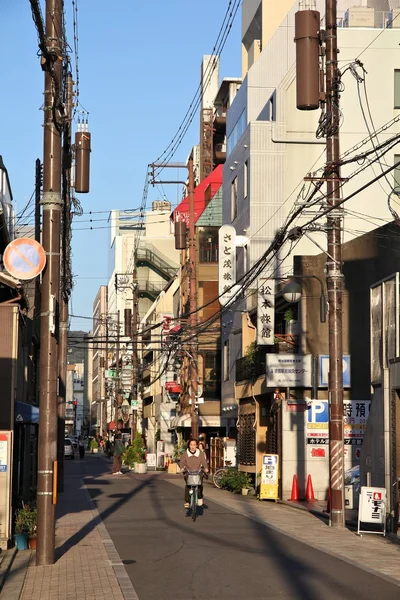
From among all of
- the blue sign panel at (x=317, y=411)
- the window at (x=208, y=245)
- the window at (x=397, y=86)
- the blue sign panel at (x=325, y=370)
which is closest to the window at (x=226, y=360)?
the window at (x=208, y=245)

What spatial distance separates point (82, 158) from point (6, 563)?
12.6 meters

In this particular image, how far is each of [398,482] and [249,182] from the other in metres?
24.5

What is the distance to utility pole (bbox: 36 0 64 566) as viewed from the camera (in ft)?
47.2

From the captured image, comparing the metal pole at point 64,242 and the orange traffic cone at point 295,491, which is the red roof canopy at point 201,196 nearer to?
the metal pole at point 64,242

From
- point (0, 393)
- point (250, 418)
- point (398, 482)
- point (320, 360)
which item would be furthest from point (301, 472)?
point (0, 393)

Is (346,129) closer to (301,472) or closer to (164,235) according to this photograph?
(301,472)

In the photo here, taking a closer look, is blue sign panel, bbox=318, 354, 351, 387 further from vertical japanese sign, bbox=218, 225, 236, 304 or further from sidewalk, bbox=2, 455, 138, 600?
vertical japanese sign, bbox=218, 225, 236, 304

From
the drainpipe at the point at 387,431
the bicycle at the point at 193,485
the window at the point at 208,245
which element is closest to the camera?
the drainpipe at the point at 387,431

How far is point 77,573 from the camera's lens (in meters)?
13.6

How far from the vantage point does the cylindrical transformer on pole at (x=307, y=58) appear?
18812 mm

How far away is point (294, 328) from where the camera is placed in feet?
107

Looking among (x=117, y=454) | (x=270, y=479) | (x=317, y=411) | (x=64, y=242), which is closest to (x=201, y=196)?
(x=117, y=454)

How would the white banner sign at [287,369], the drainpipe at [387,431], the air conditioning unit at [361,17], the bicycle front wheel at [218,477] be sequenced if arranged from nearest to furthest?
the drainpipe at [387,431]
the white banner sign at [287,369]
the bicycle front wheel at [218,477]
the air conditioning unit at [361,17]

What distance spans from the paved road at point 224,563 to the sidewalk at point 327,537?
1.08ft
